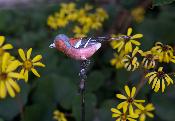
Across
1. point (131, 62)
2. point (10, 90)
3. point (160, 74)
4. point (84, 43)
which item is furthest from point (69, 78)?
point (10, 90)

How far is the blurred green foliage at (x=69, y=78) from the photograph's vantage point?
1.95m

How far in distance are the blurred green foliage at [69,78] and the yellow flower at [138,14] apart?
1.5 inches

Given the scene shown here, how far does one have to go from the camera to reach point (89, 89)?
2.13 metres

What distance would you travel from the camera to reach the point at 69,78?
225cm

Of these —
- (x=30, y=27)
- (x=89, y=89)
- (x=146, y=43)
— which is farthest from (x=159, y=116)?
(x=30, y=27)

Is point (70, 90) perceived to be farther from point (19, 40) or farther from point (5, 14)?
point (5, 14)

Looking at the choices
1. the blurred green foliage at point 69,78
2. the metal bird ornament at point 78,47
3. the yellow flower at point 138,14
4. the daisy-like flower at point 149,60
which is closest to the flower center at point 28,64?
the metal bird ornament at point 78,47

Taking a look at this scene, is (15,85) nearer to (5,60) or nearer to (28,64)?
(5,60)

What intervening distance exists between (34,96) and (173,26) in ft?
3.68

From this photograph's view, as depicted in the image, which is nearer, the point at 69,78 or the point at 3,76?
the point at 3,76

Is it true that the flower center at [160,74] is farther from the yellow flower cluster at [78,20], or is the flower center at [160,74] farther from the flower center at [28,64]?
the yellow flower cluster at [78,20]

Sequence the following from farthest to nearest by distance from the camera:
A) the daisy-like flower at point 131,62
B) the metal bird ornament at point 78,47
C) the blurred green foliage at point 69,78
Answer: the blurred green foliage at point 69,78 < the daisy-like flower at point 131,62 < the metal bird ornament at point 78,47

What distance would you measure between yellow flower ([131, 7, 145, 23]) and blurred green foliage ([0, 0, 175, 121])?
4 cm

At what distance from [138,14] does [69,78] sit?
94 centimetres
